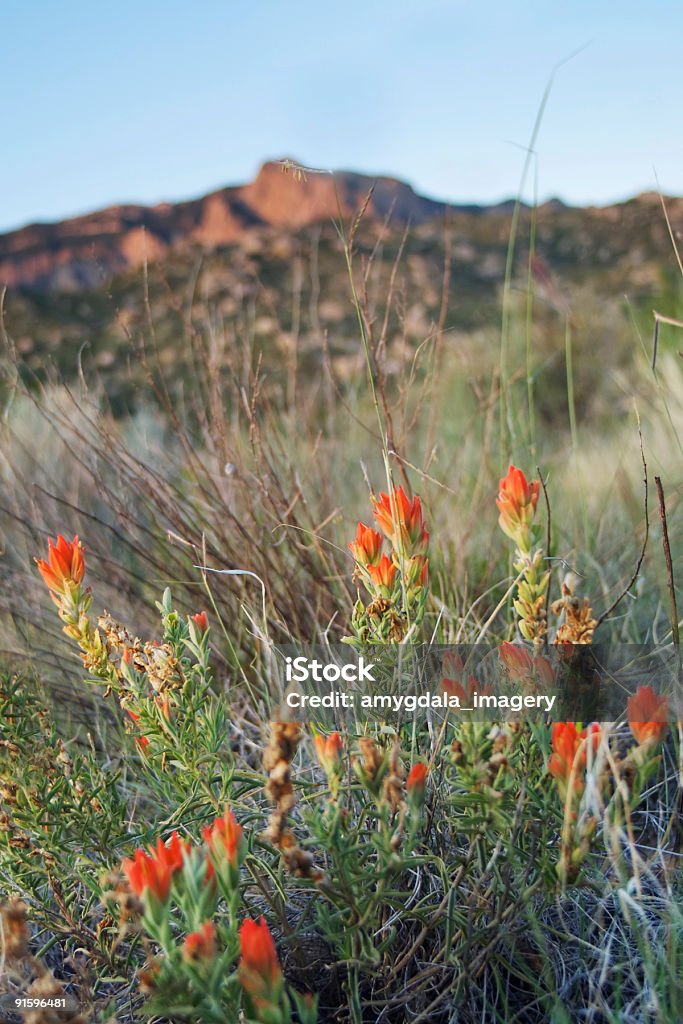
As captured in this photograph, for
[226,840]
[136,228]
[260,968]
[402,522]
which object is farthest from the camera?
[136,228]

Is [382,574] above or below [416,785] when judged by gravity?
above

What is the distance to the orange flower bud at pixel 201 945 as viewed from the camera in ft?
2.51

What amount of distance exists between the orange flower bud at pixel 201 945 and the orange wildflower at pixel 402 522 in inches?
21.8

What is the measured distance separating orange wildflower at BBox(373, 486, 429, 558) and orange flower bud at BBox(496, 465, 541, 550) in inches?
5.0

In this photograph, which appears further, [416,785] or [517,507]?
[517,507]

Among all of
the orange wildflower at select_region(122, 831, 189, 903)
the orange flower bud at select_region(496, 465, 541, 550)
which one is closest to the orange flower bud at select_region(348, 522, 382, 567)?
the orange flower bud at select_region(496, 465, 541, 550)

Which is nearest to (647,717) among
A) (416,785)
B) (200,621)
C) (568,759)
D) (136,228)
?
(568,759)

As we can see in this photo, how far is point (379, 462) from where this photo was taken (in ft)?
10.9

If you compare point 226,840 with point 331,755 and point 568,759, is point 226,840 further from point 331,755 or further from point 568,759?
point 568,759

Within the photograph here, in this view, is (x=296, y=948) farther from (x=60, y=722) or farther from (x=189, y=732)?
(x=60, y=722)

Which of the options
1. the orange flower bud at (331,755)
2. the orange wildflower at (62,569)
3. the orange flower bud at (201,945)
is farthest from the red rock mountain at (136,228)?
the orange flower bud at (201,945)

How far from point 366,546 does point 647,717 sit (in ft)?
1.43

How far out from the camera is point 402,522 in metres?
1.12

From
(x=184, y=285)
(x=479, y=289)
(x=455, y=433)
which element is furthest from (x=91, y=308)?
(x=455, y=433)
